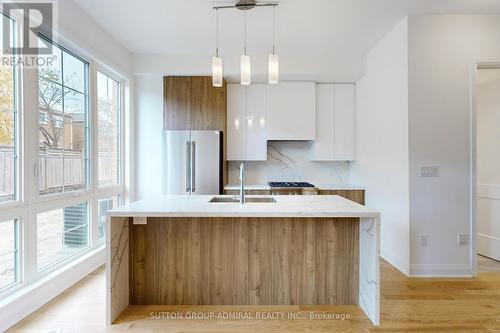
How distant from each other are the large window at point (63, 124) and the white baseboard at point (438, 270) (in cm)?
375

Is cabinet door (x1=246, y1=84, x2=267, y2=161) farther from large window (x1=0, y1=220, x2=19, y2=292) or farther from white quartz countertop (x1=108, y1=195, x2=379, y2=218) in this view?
large window (x1=0, y1=220, x2=19, y2=292)

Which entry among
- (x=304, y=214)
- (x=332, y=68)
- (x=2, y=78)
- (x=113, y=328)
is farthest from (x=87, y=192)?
(x=332, y=68)

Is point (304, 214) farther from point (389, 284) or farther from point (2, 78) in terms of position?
point (2, 78)

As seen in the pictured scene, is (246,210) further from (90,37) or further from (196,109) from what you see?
(90,37)

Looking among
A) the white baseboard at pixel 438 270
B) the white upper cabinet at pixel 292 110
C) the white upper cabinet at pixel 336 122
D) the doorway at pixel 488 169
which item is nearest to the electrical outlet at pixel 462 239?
the white baseboard at pixel 438 270

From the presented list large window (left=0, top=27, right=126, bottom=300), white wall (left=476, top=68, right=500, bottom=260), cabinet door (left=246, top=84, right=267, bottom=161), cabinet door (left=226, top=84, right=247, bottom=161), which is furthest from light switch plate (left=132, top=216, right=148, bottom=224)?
white wall (left=476, top=68, right=500, bottom=260)

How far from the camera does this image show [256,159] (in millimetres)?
4516

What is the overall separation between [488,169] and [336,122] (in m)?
2.06

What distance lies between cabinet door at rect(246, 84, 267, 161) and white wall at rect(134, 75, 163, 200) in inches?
53.0

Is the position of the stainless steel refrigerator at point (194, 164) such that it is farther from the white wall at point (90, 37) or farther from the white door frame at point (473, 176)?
the white door frame at point (473, 176)

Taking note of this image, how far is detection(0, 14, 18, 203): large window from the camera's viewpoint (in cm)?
221

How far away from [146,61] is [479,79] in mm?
4714

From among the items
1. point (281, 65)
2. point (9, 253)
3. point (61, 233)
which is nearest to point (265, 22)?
point (281, 65)

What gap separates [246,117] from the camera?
448cm
